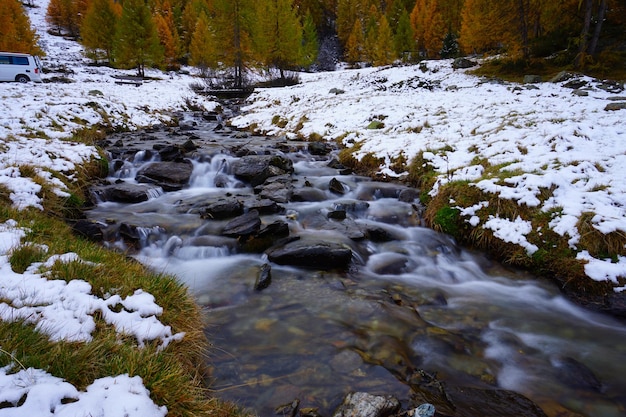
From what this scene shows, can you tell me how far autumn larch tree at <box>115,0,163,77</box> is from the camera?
151 feet

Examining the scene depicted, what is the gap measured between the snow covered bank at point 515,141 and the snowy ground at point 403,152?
3 cm

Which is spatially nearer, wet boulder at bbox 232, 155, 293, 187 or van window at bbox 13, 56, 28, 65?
wet boulder at bbox 232, 155, 293, 187

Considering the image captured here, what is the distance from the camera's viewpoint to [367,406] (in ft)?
10.0

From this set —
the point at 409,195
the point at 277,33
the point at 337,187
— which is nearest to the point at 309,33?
the point at 277,33

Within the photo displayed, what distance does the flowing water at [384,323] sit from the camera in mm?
3646

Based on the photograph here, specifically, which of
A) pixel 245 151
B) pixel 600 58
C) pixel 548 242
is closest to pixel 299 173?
pixel 245 151

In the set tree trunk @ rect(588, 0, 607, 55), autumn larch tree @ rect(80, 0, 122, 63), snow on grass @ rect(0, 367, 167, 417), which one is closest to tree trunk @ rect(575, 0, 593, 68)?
tree trunk @ rect(588, 0, 607, 55)

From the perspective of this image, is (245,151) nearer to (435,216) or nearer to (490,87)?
(435,216)

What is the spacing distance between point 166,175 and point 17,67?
2943cm

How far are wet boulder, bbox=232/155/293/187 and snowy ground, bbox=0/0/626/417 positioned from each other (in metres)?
3.03

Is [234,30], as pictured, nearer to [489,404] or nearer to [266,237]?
[266,237]

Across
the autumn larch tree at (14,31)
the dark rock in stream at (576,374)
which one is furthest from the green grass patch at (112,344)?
the autumn larch tree at (14,31)

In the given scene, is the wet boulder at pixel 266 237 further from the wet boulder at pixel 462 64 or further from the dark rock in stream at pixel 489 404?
the wet boulder at pixel 462 64

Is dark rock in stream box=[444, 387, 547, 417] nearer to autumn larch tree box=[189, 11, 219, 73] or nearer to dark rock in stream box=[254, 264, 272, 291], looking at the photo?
dark rock in stream box=[254, 264, 272, 291]
